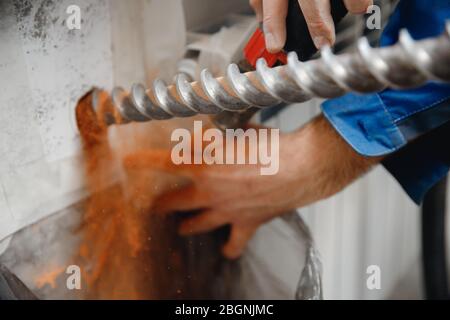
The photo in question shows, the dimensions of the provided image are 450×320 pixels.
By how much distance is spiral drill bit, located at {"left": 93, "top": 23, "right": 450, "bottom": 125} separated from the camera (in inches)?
11.1

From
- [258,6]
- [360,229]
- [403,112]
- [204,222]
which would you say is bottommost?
[360,229]

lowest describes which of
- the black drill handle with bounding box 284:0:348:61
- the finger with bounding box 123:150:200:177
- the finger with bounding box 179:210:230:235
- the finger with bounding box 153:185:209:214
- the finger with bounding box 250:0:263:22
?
the finger with bounding box 179:210:230:235

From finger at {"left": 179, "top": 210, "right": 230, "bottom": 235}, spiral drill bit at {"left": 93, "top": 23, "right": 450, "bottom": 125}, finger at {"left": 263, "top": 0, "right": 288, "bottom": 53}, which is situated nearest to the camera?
spiral drill bit at {"left": 93, "top": 23, "right": 450, "bottom": 125}

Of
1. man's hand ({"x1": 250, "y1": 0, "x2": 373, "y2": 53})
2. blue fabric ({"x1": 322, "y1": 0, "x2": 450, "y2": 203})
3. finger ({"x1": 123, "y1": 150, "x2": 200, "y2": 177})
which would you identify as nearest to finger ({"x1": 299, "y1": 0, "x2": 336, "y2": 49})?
man's hand ({"x1": 250, "y1": 0, "x2": 373, "y2": 53})

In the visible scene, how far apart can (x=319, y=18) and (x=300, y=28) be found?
25mm

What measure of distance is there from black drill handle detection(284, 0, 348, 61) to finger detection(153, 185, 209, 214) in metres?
0.25

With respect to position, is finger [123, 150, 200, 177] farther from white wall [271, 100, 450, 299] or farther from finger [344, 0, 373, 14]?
finger [344, 0, 373, 14]

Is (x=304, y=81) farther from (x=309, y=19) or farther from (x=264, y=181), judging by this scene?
(x=264, y=181)

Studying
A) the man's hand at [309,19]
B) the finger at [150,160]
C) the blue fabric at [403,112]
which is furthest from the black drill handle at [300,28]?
the finger at [150,160]

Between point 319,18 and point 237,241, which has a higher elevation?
point 319,18

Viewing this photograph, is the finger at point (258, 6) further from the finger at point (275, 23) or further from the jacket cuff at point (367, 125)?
the jacket cuff at point (367, 125)

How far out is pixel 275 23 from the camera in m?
0.40

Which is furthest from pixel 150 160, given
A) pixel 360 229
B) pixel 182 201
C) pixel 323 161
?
pixel 360 229
